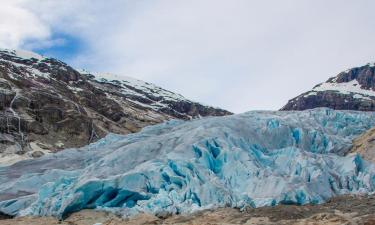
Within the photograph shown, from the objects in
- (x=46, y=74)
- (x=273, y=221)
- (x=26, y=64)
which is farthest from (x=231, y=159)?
(x=26, y=64)

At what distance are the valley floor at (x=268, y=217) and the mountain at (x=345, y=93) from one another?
78.1m

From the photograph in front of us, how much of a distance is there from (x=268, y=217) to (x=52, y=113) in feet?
137

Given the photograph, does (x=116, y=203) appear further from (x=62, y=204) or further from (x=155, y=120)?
(x=155, y=120)

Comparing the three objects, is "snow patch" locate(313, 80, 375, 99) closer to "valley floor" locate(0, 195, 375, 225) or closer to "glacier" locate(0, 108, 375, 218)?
"glacier" locate(0, 108, 375, 218)

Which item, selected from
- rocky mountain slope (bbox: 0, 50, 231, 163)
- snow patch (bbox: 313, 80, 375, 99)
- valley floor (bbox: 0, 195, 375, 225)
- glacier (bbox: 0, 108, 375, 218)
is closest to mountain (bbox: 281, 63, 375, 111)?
snow patch (bbox: 313, 80, 375, 99)

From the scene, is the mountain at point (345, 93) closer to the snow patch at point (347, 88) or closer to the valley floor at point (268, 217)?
the snow patch at point (347, 88)

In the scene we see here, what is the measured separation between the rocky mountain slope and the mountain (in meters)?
31.5

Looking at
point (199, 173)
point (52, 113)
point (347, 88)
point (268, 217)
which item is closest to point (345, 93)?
point (347, 88)

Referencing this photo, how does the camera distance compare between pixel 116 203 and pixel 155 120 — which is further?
pixel 155 120

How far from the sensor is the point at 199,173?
71.5 ft

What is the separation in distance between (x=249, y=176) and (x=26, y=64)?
74.0m

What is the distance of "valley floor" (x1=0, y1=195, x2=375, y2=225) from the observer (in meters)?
16.4

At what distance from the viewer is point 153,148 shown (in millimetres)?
25391

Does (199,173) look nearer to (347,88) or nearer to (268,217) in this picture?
(268,217)
